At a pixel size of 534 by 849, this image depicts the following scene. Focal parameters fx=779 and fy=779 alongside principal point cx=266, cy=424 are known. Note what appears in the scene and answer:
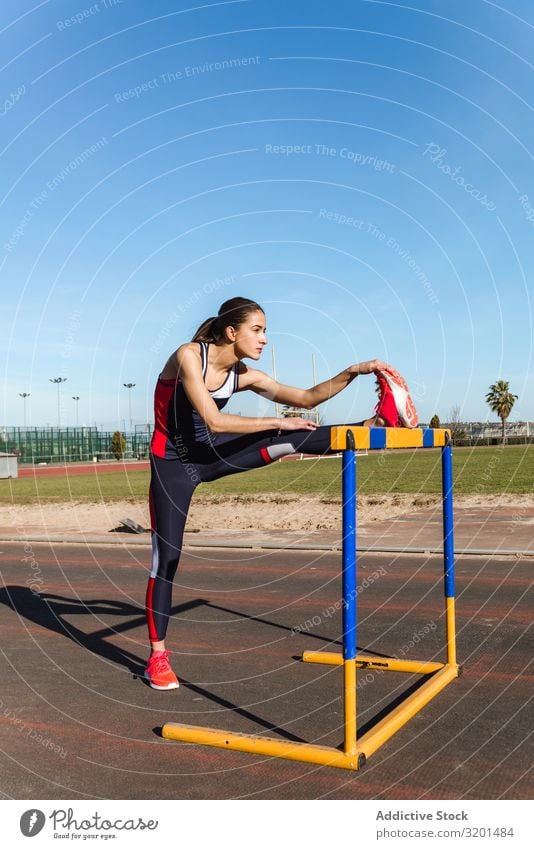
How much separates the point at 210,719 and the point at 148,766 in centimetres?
71

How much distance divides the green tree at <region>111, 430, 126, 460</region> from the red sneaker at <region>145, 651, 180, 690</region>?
2228 inches

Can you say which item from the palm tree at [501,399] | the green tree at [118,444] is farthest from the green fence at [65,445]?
the palm tree at [501,399]

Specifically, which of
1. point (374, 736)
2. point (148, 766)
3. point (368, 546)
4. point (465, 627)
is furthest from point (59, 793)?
point (368, 546)

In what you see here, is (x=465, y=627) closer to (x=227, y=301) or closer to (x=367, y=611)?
(x=367, y=611)

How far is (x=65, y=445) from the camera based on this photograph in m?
61.7

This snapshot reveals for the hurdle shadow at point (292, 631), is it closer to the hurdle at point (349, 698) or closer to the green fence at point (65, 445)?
the hurdle at point (349, 698)

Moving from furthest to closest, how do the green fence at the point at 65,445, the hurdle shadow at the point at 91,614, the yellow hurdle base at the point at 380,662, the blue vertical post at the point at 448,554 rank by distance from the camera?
the green fence at the point at 65,445 < the hurdle shadow at the point at 91,614 < the yellow hurdle base at the point at 380,662 < the blue vertical post at the point at 448,554

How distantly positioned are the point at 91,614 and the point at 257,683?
2746 mm

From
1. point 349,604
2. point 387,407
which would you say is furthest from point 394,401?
point 349,604

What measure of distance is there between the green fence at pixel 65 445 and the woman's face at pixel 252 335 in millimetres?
53162

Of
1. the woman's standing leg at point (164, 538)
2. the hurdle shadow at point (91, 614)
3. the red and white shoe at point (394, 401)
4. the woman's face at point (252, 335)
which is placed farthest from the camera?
the hurdle shadow at point (91, 614)

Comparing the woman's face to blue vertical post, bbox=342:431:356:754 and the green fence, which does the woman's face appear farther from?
the green fence

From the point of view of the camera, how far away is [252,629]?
6.41 meters

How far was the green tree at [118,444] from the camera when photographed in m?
61.4
